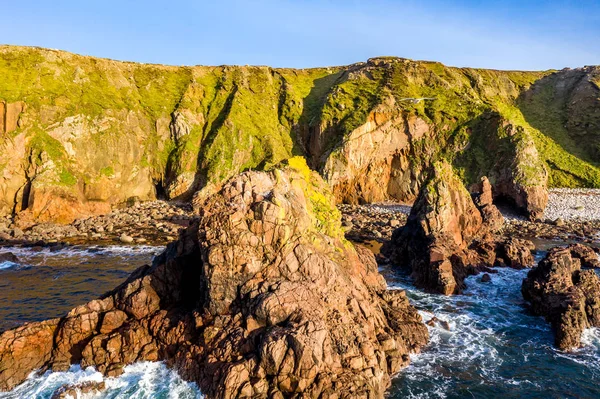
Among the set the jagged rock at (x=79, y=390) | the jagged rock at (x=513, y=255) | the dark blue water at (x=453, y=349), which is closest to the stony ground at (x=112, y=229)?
the dark blue water at (x=453, y=349)

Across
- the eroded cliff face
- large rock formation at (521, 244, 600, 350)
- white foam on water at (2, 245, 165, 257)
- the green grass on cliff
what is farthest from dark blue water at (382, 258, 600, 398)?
the eroded cliff face

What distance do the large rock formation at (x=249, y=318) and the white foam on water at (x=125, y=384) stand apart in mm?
478

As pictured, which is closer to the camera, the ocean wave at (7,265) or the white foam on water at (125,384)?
the white foam on water at (125,384)

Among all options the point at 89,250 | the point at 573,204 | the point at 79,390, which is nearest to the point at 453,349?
the point at 79,390

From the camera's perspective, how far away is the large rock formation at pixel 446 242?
114ft

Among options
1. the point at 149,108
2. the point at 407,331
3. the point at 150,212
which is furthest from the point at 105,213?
the point at 407,331

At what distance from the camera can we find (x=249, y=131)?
85312 mm

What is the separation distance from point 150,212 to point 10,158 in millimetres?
21470

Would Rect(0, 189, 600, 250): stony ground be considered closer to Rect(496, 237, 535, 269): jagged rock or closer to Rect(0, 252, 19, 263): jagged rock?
Rect(0, 252, 19, 263): jagged rock

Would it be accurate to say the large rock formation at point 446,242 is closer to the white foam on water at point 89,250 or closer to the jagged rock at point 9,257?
the white foam on water at point 89,250

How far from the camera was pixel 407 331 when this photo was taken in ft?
77.9

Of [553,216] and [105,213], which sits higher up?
[553,216]

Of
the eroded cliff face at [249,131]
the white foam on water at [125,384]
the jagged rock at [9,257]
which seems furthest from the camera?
the eroded cliff face at [249,131]

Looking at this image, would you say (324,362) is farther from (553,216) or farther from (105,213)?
(553,216)
